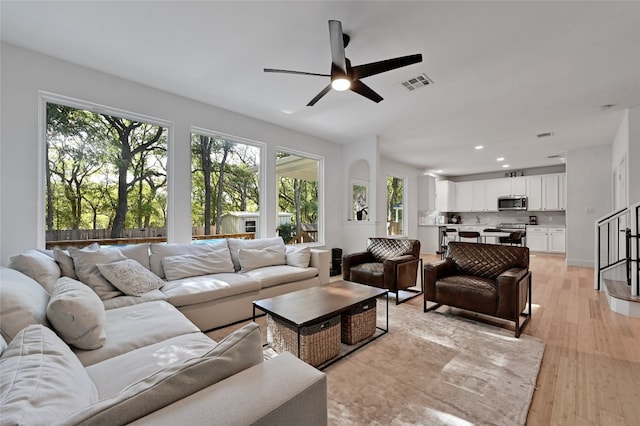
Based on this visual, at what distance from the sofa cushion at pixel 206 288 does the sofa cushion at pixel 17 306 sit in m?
0.99

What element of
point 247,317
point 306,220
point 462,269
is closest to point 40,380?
point 247,317

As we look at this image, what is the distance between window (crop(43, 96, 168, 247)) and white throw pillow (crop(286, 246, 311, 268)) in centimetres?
172

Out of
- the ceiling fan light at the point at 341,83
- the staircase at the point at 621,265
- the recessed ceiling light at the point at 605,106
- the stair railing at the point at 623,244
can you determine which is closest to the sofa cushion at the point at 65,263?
the ceiling fan light at the point at 341,83

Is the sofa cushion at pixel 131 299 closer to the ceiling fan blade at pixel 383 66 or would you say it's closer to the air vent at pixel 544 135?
the ceiling fan blade at pixel 383 66

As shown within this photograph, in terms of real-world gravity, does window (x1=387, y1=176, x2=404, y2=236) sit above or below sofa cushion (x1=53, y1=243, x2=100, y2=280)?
above

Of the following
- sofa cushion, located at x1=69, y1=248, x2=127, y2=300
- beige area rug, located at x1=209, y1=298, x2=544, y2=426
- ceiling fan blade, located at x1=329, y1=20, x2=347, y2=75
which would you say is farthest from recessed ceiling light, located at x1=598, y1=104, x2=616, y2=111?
sofa cushion, located at x1=69, y1=248, x2=127, y2=300

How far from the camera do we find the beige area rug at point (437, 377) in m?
1.62

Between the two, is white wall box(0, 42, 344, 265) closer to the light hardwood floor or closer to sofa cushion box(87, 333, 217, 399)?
sofa cushion box(87, 333, 217, 399)

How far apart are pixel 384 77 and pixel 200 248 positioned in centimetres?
299

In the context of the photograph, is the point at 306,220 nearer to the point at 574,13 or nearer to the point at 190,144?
the point at 190,144

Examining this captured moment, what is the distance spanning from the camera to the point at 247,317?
3051 millimetres

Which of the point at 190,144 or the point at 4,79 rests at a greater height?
the point at 4,79

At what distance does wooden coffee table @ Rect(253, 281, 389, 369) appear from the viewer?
207 centimetres

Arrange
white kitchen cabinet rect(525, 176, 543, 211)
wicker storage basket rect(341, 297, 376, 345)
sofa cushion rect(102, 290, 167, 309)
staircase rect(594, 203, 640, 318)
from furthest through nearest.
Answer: white kitchen cabinet rect(525, 176, 543, 211) → staircase rect(594, 203, 640, 318) → wicker storage basket rect(341, 297, 376, 345) → sofa cushion rect(102, 290, 167, 309)
